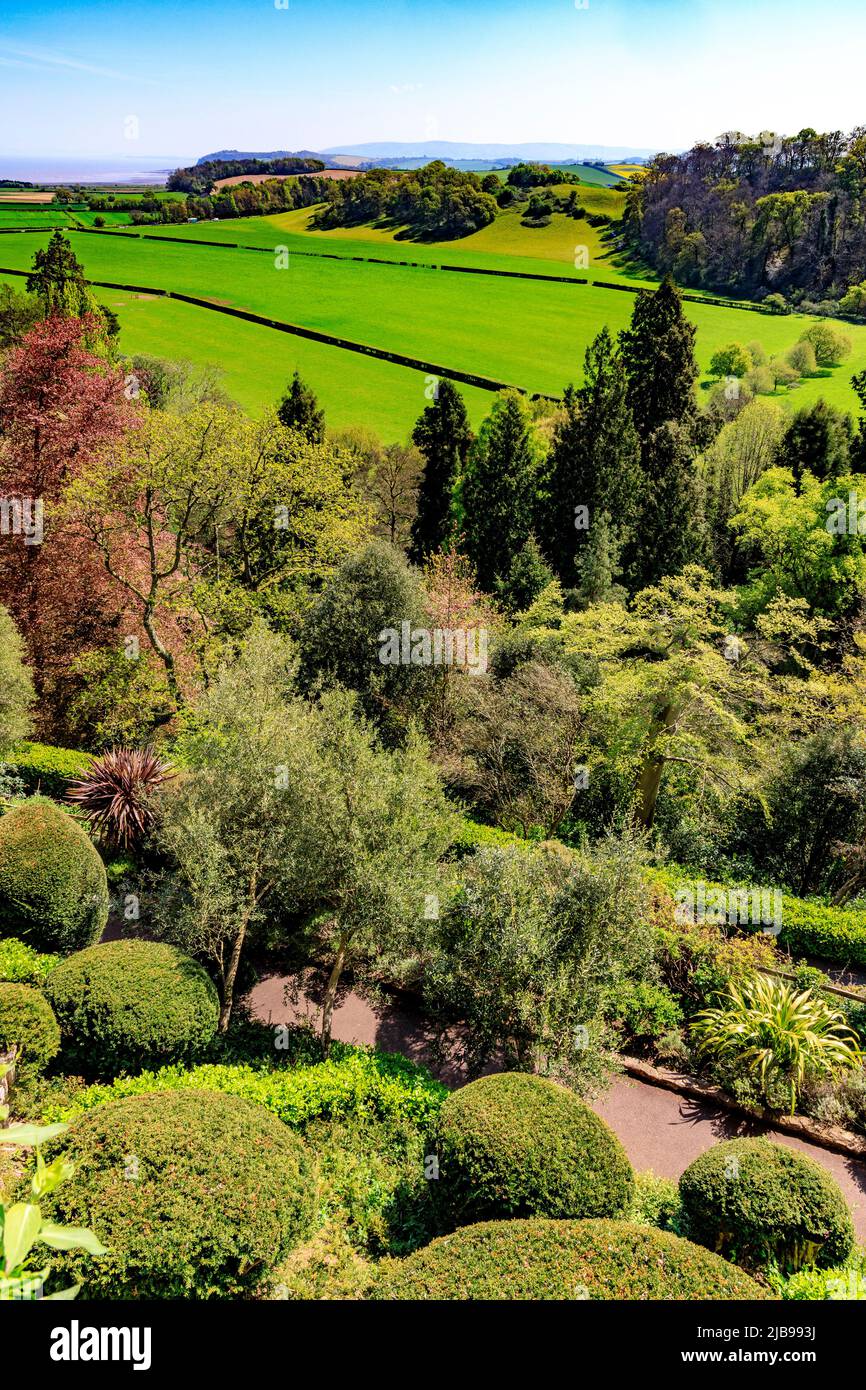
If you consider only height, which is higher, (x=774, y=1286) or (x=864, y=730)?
(x=864, y=730)

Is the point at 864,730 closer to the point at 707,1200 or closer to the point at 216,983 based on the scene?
the point at 707,1200

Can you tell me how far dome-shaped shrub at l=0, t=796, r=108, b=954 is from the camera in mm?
15641

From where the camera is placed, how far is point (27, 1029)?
12609mm

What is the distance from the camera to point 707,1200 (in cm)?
1116

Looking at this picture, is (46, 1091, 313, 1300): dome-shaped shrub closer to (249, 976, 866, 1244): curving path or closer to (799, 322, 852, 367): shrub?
(249, 976, 866, 1244): curving path

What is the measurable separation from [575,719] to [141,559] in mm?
15740

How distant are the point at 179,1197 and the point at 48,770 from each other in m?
15.4

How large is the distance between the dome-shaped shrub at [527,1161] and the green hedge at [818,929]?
7.67 metres

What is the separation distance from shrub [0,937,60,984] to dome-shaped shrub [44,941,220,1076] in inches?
41.2

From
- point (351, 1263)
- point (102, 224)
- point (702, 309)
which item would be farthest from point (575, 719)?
point (102, 224)

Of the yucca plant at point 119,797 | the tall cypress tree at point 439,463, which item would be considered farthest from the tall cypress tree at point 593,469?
the yucca plant at point 119,797

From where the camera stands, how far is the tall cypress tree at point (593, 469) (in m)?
36.7

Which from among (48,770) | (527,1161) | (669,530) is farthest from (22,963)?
(669,530)

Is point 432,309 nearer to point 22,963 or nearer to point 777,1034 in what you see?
point 22,963
